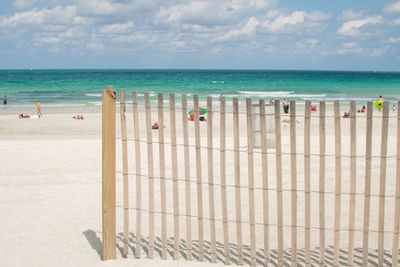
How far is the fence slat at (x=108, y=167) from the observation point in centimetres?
431

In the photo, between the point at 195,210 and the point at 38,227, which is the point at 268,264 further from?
the point at 38,227

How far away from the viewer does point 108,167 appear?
14.3 ft

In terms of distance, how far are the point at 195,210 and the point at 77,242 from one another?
1.93 metres

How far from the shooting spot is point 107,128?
4320 millimetres

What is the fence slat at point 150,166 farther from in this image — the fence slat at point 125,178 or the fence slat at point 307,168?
the fence slat at point 307,168

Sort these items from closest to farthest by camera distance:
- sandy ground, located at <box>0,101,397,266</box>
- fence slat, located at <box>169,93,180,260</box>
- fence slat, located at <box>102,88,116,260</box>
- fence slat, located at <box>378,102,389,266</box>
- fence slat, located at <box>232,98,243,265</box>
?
1. fence slat, located at <box>378,102,389,266</box>
2. fence slat, located at <box>232,98,243,265</box>
3. fence slat, located at <box>169,93,180,260</box>
4. fence slat, located at <box>102,88,116,260</box>
5. sandy ground, located at <box>0,101,397,266</box>

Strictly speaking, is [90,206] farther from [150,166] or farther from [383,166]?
[383,166]

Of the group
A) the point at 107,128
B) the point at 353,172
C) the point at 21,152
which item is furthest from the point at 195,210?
the point at 21,152

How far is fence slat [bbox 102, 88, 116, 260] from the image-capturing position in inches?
170

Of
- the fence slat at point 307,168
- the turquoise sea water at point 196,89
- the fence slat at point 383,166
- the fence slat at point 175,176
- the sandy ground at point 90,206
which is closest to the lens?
the fence slat at point 383,166

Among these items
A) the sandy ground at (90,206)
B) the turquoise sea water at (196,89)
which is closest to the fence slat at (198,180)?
the sandy ground at (90,206)

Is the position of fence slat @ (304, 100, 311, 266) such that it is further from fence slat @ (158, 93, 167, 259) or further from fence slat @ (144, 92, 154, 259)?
fence slat @ (144, 92, 154, 259)

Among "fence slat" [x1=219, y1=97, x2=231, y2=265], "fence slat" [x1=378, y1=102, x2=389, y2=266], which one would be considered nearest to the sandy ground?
"fence slat" [x1=219, y1=97, x2=231, y2=265]

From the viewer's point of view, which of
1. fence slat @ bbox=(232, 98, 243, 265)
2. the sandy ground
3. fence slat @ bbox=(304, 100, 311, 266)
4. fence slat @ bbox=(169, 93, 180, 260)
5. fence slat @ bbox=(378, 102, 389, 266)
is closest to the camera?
fence slat @ bbox=(378, 102, 389, 266)
